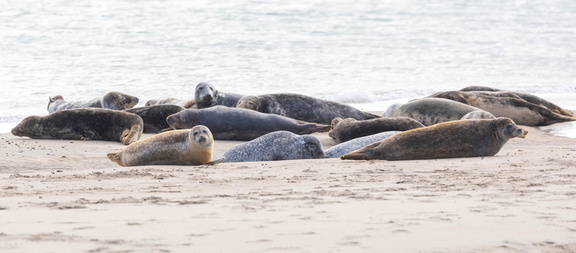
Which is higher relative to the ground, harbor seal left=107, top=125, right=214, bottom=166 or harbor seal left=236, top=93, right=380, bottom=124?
harbor seal left=107, top=125, right=214, bottom=166

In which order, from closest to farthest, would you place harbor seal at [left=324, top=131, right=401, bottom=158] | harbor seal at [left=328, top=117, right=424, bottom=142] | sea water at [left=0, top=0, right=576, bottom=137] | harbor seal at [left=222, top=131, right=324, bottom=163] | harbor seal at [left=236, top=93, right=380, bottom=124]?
harbor seal at [left=222, top=131, right=324, bottom=163] → harbor seal at [left=324, top=131, right=401, bottom=158] → harbor seal at [left=328, top=117, right=424, bottom=142] → harbor seal at [left=236, top=93, right=380, bottom=124] → sea water at [left=0, top=0, right=576, bottom=137]

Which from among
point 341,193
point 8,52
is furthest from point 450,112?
point 8,52

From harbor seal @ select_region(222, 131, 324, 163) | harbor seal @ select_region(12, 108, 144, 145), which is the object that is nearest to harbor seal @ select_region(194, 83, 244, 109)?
harbor seal @ select_region(12, 108, 144, 145)

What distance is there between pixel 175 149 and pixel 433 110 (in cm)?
453

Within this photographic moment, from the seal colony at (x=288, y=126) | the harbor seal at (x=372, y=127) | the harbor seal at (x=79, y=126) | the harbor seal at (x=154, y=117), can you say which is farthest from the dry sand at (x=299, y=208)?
the harbor seal at (x=154, y=117)

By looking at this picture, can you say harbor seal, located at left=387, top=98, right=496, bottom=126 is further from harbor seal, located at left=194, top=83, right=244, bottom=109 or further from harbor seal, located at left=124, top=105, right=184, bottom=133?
harbor seal, located at left=124, top=105, right=184, bottom=133

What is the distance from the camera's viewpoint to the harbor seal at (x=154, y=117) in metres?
9.89

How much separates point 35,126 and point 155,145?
9.81 ft

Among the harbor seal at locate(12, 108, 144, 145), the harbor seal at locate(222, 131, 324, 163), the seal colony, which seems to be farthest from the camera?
the harbor seal at locate(12, 108, 144, 145)

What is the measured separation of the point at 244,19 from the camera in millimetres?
27328

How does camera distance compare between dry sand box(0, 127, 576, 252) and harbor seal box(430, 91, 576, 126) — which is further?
harbor seal box(430, 91, 576, 126)

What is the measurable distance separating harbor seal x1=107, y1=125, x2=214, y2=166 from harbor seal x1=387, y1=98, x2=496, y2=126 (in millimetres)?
4219

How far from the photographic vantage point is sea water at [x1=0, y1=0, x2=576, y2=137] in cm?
1603

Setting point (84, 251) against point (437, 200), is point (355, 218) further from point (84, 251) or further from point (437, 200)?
point (84, 251)
